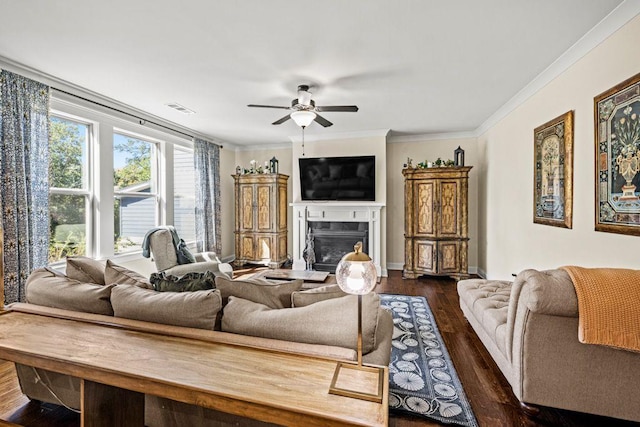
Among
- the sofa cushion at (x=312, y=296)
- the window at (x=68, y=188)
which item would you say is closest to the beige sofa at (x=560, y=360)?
the sofa cushion at (x=312, y=296)

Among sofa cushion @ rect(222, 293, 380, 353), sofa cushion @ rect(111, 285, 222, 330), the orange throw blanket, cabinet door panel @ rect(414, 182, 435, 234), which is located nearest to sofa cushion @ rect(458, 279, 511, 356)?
the orange throw blanket

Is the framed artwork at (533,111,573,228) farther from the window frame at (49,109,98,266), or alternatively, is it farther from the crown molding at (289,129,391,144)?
the window frame at (49,109,98,266)

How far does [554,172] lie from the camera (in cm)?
296

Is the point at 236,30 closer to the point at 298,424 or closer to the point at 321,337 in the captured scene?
the point at 321,337

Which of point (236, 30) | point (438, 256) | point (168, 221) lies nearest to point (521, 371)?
point (236, 30)

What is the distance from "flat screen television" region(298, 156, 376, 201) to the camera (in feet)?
18.2

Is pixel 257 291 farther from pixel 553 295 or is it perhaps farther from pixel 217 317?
pixel 553 295

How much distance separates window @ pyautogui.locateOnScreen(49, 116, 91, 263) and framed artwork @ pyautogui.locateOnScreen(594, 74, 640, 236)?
16.8ft

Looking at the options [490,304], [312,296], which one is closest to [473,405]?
[490,304]

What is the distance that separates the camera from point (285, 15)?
2.17 m

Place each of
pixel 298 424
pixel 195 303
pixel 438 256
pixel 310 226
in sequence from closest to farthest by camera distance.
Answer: pixel 298 424 → pixel 195 303 → pixel 438 256 → pixel 310 226

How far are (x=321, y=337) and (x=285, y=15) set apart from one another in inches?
82.0

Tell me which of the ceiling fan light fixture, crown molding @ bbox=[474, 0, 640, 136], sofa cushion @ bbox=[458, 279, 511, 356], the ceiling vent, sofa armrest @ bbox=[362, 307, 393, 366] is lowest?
sofa cushion @ bbox=[458, 279, 511, 356]

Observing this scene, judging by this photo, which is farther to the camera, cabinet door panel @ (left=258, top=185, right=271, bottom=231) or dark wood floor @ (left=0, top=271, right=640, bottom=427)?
cabinet door panel @ (left=258, top=185, right=271, bottom=231)
